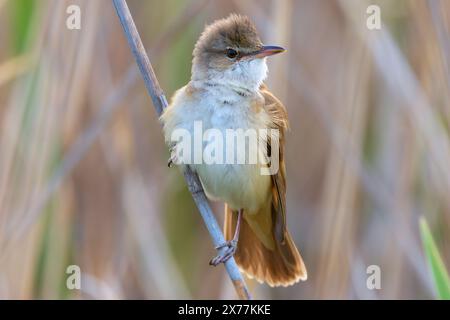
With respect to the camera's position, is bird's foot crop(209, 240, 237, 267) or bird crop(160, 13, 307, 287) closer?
bird's foot crop(209, 240, 237, 267)

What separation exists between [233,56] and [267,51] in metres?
0.18

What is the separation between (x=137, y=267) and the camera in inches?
149

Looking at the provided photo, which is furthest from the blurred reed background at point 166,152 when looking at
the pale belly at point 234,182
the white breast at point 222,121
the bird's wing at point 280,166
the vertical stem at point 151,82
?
the vertical stem at point 151,82

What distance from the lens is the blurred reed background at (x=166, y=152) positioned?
310 centimetres

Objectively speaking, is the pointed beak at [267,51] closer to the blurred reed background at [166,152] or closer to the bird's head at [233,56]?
the bird's head at [233,56]

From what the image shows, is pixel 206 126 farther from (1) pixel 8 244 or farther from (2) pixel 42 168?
(1) pixel 8 244

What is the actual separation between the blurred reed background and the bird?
15cm

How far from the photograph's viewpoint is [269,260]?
338cm

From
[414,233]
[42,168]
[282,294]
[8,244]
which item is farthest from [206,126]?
[282,294]

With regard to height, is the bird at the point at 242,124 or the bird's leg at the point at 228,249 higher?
the bird at the point at 242,124

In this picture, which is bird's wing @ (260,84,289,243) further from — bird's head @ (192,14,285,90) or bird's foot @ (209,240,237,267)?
bird's foot @ (209,240,237,267)

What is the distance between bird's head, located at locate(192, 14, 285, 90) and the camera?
122 inches

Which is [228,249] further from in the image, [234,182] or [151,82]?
[151,82]

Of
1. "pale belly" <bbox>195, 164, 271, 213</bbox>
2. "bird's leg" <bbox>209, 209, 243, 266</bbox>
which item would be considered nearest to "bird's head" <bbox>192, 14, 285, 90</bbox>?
"pale belly" <bbox>195, 164, 271, 213</bbox>
